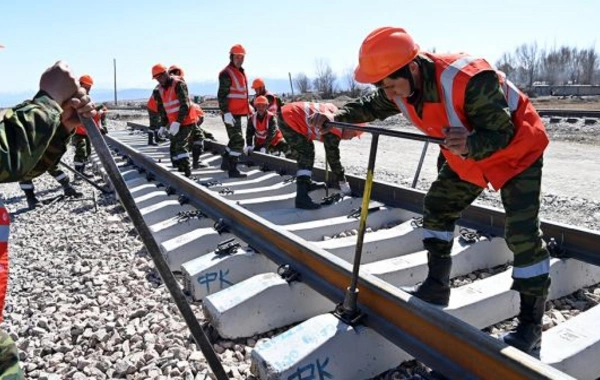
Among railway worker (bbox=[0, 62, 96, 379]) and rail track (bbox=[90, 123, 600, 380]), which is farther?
rail track (bbox=[90, 123, 600, 380])

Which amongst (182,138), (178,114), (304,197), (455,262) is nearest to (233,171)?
(182,138)

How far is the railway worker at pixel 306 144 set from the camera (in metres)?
5.95

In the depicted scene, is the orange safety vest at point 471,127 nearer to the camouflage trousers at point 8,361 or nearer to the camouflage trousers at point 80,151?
the camouflage trousers at point 8,361

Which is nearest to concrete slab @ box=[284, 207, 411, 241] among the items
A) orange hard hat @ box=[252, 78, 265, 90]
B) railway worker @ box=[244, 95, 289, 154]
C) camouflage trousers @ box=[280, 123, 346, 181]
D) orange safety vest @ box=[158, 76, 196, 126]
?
camouflage trousers @ box=[280, 123, 346, 181]

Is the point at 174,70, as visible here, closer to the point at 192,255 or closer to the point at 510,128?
the point at 192,255

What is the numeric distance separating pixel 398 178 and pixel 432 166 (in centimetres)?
202

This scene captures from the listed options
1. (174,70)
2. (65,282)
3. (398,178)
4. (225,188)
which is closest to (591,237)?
(65,282)

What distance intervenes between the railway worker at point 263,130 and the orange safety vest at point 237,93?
4.52 feet

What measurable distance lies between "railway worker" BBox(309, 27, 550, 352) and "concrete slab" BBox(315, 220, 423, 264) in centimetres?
130

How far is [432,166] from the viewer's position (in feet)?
35.8

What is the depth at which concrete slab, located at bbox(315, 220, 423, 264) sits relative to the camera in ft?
13.4

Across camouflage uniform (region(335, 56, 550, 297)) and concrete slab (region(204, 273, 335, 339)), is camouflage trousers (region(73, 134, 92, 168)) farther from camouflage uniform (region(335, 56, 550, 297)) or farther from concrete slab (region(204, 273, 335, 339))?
camouflage uniform (region(335, 56, 550, 297))

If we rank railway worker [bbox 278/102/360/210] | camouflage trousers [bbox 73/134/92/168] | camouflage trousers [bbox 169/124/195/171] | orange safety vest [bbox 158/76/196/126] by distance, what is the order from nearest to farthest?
railway worker [bbox 278/102/360/210], camouflage trousers [bbox 169/124/195/171], orange safety vest [bbox 158/76/196/126], camouflage trousers [bbox 73/134/92/168]

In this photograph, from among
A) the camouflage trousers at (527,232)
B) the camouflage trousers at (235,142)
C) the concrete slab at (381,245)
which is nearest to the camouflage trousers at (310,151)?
the camouflage trousers at (235,142)
